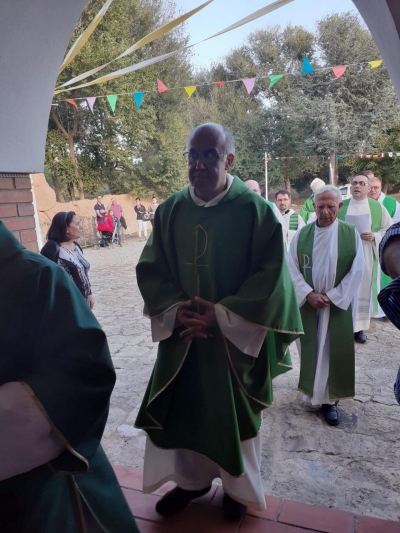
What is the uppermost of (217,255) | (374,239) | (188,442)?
(217,255)

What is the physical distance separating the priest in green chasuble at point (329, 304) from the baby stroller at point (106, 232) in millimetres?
12915

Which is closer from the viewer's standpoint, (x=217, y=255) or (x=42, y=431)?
(x=42, y=431)

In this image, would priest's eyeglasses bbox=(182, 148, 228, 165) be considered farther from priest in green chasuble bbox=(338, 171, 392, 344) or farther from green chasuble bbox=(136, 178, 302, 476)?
priest in green chasuble bbox=(338, 171, 392, 344)

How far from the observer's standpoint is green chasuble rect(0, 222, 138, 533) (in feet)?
2.80

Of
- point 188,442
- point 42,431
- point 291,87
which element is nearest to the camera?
point 42,431

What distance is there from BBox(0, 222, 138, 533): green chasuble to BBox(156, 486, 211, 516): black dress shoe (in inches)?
47.0

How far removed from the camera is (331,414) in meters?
3.09

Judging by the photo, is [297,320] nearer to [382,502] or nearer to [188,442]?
[188,442]

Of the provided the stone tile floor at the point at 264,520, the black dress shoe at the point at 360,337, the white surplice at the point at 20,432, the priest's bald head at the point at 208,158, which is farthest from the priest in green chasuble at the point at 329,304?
the white surplice at the point at 20,432

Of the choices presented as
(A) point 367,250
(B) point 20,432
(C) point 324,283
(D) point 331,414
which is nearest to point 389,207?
(A) point 367,250

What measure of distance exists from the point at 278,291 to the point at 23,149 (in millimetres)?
1756

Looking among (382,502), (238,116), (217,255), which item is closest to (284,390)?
(382,502)

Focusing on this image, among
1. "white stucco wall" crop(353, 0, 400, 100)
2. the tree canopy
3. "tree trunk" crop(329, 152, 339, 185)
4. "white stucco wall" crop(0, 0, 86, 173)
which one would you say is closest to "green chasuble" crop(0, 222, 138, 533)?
"white stucco wall" crop(0, 0, 86, 173)

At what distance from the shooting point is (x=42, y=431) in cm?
82
